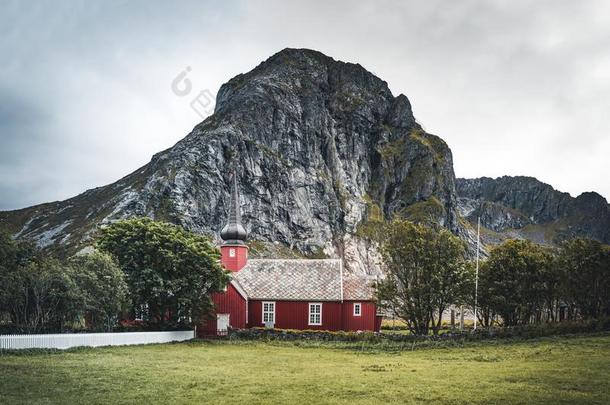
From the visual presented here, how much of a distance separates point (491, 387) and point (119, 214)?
6353 inches

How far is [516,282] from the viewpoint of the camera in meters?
51.1

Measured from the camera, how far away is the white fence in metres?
29.5

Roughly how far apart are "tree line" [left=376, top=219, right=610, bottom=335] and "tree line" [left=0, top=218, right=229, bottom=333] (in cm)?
1566

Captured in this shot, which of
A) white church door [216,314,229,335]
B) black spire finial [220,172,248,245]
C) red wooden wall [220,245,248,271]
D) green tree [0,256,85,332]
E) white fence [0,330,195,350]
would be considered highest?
black spire finial [220,172,248,245]

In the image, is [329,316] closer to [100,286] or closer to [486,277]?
[486,277]

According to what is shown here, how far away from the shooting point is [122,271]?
145 feet

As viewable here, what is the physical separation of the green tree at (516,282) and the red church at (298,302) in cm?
1134

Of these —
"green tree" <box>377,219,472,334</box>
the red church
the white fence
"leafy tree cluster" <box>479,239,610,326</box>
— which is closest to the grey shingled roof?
the red church

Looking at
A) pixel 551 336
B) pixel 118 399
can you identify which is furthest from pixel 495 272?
pixel 118 399

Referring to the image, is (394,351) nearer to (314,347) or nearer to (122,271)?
(314,347)

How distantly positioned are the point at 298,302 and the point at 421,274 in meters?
16.2

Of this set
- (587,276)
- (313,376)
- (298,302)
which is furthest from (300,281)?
(313,376)

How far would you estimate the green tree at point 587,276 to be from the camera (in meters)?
48.5

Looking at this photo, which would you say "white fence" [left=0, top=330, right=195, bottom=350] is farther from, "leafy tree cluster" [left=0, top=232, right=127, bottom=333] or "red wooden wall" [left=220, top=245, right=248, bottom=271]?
"red wooden wall" [left=220, top=245, right=248, bottom=271]
